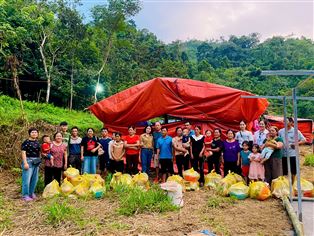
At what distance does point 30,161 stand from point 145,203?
2.20m

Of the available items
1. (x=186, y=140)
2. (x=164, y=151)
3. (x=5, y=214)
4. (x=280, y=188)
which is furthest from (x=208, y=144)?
(x=5, y=214)

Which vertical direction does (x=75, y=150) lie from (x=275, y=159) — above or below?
above

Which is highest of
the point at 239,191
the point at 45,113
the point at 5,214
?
the point at 45,113

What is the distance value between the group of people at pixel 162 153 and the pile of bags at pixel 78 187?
0.31 meters

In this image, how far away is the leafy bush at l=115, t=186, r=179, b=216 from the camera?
5.26m

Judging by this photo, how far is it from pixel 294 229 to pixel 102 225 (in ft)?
8.06

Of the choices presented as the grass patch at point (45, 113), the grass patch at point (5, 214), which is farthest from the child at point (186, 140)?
the grass patch at point (45, 113)

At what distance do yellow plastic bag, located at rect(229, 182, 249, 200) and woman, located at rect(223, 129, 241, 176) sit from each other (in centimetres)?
94

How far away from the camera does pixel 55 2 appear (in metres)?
19.3

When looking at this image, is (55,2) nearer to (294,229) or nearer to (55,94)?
(55,94)

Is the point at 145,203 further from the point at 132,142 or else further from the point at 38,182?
the point at 38,182

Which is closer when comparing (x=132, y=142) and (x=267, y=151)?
(x=267, y=151)

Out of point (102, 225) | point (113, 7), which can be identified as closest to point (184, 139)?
point (102, 225)

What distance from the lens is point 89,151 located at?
7.07 metres
